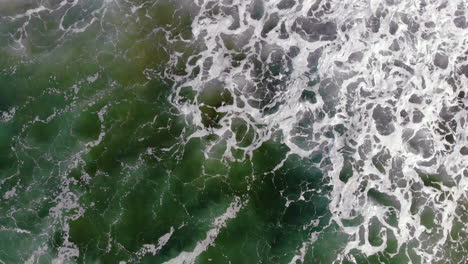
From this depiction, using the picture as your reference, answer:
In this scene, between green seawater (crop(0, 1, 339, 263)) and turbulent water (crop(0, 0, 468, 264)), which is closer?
green seawater (crop(0, 1, 339, 263))

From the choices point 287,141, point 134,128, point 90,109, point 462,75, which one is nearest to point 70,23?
point 90,109

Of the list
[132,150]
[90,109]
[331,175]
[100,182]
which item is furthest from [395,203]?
[90,109]

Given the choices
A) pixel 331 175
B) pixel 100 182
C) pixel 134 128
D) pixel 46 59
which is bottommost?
pixel 331 175

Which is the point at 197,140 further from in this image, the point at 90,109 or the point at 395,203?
the point at 395,203

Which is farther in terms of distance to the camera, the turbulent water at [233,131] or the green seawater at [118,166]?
the turbulent water at [233,131]

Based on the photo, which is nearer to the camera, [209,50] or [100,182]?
[100,182]

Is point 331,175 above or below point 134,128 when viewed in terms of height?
below

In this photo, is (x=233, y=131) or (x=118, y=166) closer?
(x=118, y=166)
